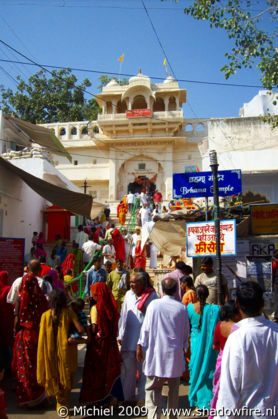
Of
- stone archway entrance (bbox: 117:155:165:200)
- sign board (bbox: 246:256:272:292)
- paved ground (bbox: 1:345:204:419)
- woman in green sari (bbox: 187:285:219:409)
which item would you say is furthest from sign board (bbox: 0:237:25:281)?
stone archway entrance (bbox: 117:155:165:200)

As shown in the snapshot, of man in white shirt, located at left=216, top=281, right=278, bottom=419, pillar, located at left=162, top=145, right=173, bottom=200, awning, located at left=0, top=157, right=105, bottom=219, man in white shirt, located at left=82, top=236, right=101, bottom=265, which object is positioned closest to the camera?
man in white shirt, located at left=216, top=281, right=278, bottom=419

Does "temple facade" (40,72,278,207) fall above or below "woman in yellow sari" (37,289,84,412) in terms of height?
above

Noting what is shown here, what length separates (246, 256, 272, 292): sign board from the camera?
19.6ft

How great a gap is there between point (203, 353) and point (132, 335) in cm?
81

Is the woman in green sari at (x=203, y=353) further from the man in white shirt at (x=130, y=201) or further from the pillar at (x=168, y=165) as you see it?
A: the pillar at (x=168, y=165)

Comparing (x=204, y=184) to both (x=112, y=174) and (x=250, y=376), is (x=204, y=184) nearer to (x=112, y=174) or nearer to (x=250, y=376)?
(x=250, y=376)

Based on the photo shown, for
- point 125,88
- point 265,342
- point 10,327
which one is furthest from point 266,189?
point 125,88

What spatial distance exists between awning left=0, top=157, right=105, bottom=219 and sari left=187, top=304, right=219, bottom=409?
22.7 ft

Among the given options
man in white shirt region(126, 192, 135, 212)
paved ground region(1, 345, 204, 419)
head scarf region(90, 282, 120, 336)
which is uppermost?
man in white shirt region(126, 192, 135, 212)

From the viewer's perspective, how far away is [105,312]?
419cm

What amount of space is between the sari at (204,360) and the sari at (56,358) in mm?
1335

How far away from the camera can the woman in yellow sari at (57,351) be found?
3.97 m

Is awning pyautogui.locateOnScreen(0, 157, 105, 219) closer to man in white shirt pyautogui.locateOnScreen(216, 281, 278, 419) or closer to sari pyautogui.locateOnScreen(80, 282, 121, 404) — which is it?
sari pyautogui.locateOnScreen(80, 282, 121, 404)

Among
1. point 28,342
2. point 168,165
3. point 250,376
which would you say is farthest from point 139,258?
point 168,165
